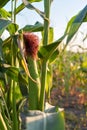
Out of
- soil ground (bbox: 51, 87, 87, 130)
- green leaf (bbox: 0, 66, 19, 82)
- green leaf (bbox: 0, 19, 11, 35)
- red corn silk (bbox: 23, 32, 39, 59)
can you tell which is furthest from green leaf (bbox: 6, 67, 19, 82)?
soil ground (bbox: 51, 87, 87, 130)

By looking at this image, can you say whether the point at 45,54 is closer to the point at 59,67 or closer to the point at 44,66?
the point at 44,66

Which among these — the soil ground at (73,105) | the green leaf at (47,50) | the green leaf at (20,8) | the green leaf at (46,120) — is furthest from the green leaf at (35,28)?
the soil ground at (73,105)

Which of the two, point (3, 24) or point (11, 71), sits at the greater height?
point (3, 24)

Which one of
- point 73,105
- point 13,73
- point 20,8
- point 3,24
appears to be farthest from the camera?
point 73,105

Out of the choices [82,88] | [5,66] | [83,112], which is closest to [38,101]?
[5,66]

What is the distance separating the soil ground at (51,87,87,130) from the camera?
7.96ft

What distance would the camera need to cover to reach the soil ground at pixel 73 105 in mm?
2426

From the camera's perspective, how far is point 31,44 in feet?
3.06

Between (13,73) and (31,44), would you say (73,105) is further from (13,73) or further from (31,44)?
(31,44)

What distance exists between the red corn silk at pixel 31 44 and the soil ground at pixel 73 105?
4.73 feet

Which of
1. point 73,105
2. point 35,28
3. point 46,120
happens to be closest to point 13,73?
point 35,28

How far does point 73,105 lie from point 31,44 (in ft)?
6.73

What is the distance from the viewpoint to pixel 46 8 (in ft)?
2.97

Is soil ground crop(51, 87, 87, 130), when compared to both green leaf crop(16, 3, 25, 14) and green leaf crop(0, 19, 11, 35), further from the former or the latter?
green leaf crop(0, 19, 11, 35)
